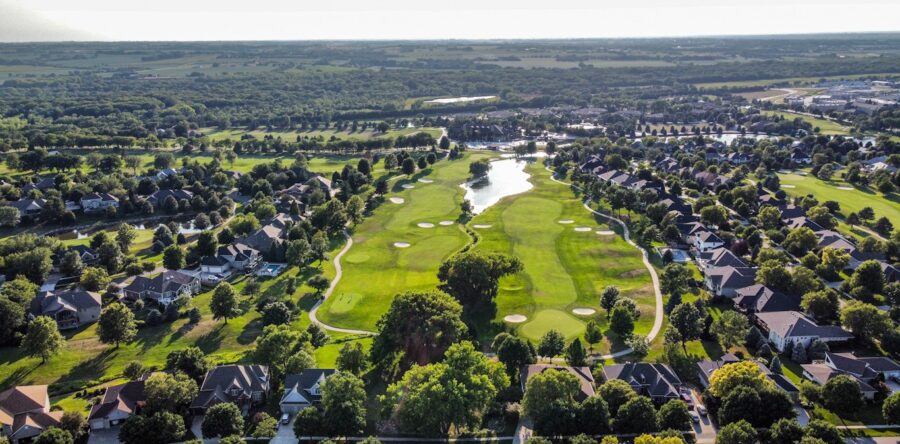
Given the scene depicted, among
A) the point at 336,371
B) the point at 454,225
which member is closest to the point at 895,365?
the point at 336,371

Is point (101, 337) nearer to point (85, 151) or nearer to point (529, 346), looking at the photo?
point (529, 346)

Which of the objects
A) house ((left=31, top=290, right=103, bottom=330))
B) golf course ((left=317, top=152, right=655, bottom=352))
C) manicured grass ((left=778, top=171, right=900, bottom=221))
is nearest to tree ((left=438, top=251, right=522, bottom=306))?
golf course ((left=317, top=152, right=655, bottom=352))

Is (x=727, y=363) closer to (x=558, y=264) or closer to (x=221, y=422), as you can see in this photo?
(x=558, y=264)

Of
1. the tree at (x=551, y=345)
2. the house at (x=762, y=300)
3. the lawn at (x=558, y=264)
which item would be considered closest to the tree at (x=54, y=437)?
the tree at (x=551, y=345)

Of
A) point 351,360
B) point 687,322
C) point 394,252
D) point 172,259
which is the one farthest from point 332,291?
point 687,322

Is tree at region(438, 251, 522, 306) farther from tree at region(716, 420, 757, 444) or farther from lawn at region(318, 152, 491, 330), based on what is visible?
tree at region(716, 420, 757, 444)

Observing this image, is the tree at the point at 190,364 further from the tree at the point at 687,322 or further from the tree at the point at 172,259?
the tree at the point at 687,322
